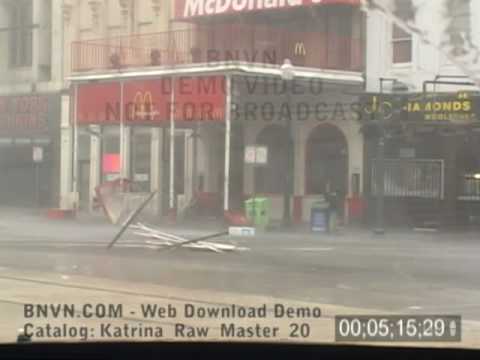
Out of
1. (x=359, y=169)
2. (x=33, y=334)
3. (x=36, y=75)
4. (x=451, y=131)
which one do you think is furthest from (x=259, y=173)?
(x=33, y=334)

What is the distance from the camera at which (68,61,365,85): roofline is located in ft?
12.4

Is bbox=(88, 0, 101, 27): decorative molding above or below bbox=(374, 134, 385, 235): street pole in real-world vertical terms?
above

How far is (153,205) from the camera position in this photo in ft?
13.8

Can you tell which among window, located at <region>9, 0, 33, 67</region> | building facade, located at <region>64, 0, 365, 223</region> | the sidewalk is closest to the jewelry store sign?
building facade, located at <region>64, 0, 365, 223</region>

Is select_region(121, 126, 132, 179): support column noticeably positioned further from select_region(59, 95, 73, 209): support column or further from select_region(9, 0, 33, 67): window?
select_region(9, 0, 33, 67): window

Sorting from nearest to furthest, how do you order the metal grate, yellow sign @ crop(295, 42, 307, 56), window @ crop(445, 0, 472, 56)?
window @ crop(445, 0, 472, 56) < yellow sign @ crop(295, 42, 307, 56) < the metal grate

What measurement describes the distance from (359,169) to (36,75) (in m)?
1.66

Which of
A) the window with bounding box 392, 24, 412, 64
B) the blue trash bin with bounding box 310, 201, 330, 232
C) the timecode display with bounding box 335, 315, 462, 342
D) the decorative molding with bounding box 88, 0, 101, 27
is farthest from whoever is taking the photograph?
the blue trash bin with bounding box 310, 201, 330, 232

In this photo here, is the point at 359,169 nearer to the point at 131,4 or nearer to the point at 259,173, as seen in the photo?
the point at 259,173

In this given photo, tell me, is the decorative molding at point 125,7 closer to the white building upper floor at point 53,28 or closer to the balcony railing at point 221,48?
the white building upper floor at point 53,28

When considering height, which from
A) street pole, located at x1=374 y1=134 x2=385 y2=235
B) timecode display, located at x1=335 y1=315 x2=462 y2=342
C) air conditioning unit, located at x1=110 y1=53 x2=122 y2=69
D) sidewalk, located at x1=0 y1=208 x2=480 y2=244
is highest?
air conditioning unit, located at x1=110 y1=53 x2=122 y2=69

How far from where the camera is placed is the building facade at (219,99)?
3.76 m

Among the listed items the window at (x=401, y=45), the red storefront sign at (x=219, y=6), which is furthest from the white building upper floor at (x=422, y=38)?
the red storefront sign at (x=219, y=6)

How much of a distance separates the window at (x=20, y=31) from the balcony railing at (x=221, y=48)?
0.21 m
